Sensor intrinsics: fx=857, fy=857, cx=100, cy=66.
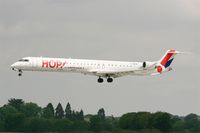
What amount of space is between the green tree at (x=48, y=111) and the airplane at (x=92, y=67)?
53.8 feet

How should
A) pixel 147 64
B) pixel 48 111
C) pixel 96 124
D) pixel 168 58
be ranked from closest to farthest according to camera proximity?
pixel 96 124 → pixel 147 64 → pixel 168 58 → pixel 48 111

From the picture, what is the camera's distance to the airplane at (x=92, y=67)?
123 meters

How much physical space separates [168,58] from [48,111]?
2697 cm

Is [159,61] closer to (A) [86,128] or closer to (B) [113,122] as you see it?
(B) [113,122]

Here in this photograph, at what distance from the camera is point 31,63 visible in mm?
123312

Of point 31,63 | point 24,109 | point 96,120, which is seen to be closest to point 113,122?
point 96,120

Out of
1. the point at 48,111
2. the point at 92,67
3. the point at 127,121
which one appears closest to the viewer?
the point at 127,121

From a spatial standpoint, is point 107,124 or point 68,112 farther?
point 68,112

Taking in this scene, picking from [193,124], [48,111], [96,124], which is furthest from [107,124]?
[48,111]

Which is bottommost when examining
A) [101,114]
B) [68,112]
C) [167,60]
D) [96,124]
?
[96,124]

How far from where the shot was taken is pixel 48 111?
150875 millimetres

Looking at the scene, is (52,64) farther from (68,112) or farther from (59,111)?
(59,111)

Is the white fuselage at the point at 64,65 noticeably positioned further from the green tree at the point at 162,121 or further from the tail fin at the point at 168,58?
the green tree at the point at 162,121

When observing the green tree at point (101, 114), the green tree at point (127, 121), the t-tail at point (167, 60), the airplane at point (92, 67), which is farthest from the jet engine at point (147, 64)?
the green tree at point (101, 114)
